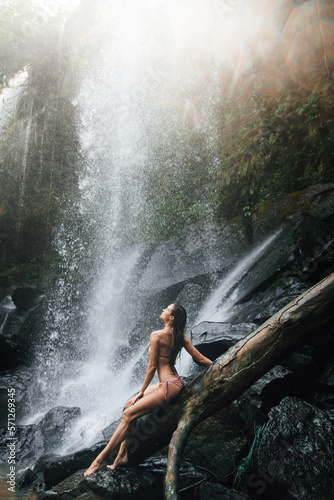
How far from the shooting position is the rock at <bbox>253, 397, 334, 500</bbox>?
264cm

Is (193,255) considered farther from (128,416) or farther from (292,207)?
(128,416)

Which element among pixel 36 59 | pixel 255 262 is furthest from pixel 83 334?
pixel 36 59

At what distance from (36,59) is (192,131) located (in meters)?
10.8

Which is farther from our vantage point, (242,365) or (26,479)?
(26,479)

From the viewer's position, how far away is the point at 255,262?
275 inches

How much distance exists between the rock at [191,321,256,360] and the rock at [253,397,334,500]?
132 centimetres

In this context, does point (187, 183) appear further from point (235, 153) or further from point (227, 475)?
point (227, 475)

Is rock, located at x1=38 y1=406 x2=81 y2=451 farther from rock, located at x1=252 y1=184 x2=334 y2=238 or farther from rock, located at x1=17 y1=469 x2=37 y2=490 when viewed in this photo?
rock, located at x1=252 y1=184 x2=334 y2=238

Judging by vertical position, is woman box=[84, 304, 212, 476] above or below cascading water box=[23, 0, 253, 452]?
below

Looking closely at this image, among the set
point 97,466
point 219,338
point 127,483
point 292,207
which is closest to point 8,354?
point 97,466

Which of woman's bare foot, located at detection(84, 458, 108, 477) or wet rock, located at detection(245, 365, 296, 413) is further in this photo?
wet rock, located at detection(245, 365, 296, 413)

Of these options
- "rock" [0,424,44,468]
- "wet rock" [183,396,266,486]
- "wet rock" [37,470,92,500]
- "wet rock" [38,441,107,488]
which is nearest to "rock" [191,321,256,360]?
"wet rock" [183,396,266,486]

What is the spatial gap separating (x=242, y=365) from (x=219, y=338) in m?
1.82

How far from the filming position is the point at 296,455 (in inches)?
111
